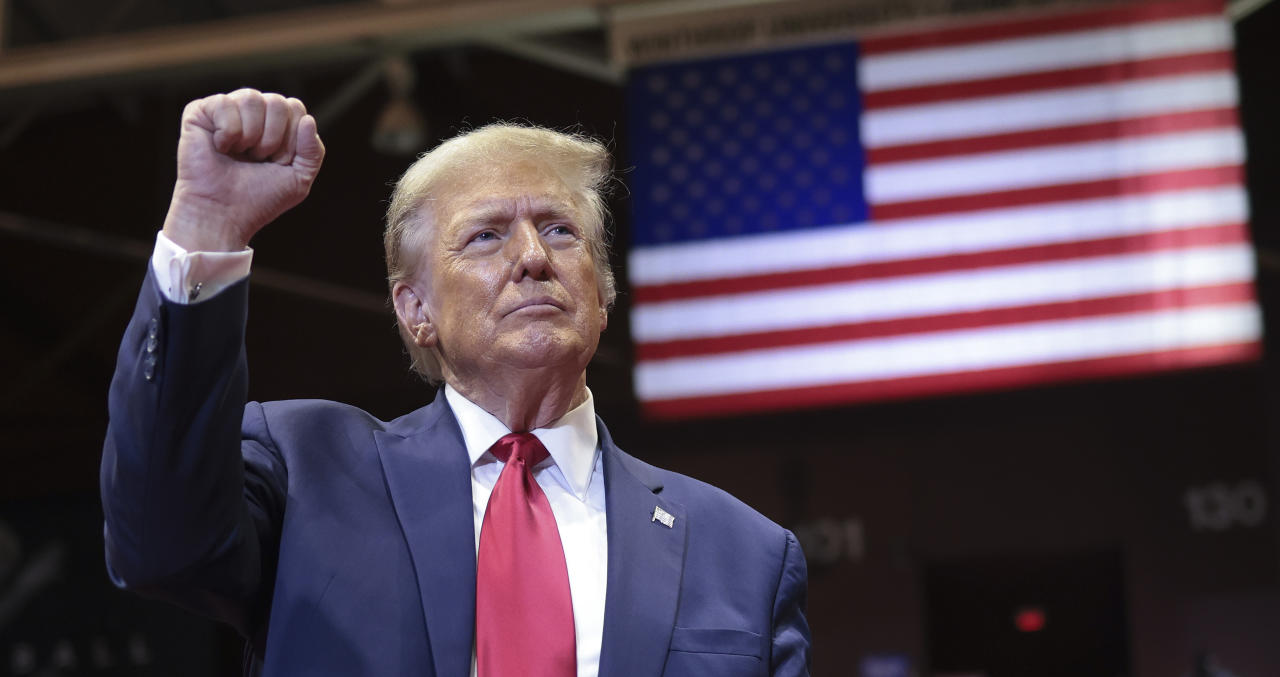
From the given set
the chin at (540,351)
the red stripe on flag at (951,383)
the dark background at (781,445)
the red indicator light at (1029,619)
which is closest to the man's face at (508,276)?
the chin at (540,351)

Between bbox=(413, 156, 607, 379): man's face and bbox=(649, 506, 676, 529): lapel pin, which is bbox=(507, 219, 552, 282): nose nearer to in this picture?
bbox=(413, 156, 607, 379): man's face

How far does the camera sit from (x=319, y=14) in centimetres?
502

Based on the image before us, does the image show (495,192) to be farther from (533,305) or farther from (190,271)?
(190,271)

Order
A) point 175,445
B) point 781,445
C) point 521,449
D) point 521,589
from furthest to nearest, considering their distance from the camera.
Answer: point 781,445
point 521,449
point 521,589
point 175,445

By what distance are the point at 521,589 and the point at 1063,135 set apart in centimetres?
403

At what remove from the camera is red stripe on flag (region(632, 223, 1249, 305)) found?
190 inches

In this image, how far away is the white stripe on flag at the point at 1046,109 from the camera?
16.0 feet

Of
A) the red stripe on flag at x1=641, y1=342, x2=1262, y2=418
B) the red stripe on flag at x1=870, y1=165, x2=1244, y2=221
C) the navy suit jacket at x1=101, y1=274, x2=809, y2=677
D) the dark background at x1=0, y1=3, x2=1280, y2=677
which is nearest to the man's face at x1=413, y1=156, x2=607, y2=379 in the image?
the navy suit jacket at x1=101, y1=274, x2=809, y2=677

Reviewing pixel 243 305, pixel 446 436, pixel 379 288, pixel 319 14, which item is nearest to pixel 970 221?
pixel 319 14

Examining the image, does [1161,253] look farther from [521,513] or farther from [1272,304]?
[521,513]

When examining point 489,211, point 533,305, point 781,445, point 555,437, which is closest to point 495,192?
point 489,211

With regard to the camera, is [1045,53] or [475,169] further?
[1045,53]

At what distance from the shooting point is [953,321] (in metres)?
4.90

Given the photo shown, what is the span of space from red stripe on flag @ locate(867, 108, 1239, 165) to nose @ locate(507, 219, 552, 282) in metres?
3.60
